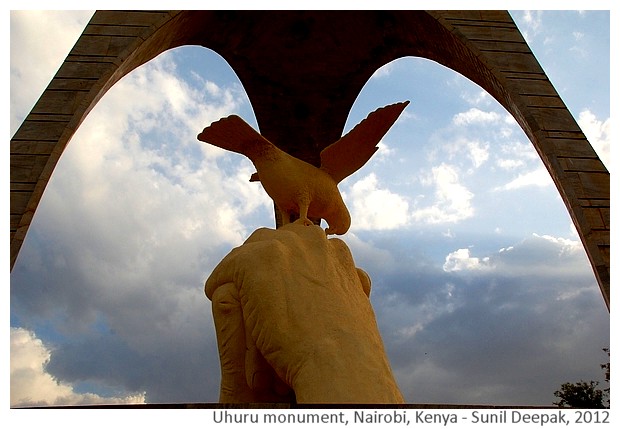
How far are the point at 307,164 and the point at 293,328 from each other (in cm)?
186

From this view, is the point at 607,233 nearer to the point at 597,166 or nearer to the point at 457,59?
the point at 597,166

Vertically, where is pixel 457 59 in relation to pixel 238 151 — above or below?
above

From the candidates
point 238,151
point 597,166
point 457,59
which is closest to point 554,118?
point 597,166

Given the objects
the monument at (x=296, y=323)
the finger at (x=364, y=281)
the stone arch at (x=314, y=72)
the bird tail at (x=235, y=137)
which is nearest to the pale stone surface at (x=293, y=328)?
the monument at (x=296, y=323)

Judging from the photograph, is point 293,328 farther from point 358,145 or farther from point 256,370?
point 358,145

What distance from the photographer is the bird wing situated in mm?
5258

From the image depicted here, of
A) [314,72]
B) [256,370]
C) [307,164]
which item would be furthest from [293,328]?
[314,72]

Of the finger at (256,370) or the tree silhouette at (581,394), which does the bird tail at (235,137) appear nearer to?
the finger at (256,370)

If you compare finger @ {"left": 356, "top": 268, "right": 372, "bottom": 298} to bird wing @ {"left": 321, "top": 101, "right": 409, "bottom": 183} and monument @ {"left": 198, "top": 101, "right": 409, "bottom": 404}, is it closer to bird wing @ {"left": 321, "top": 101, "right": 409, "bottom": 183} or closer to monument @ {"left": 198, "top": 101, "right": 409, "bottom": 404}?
monument @ {"left": 198, "top": 101, "right": 409, "bottom": 404}

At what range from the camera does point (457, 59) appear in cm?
633

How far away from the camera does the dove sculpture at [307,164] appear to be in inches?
200

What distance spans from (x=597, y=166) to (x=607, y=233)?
2.03ft

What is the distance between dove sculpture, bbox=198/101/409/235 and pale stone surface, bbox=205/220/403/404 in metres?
0.68
